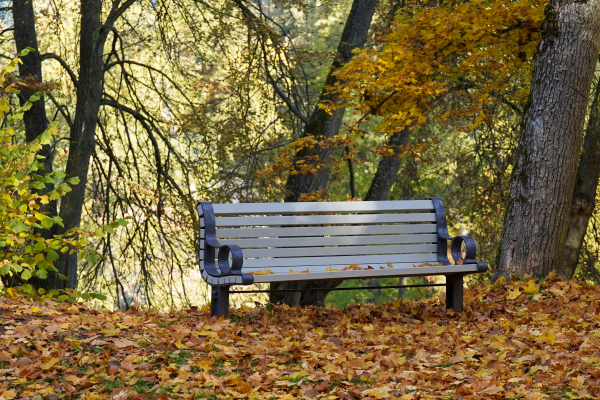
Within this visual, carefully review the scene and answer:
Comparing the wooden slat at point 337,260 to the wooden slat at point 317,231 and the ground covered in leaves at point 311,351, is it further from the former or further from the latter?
the ground covered in leaves at point 311,351

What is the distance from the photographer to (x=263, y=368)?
3568 millimetres

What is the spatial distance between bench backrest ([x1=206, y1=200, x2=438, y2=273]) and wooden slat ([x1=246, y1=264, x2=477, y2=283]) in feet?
1.05

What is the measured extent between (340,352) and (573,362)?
4.06 feet

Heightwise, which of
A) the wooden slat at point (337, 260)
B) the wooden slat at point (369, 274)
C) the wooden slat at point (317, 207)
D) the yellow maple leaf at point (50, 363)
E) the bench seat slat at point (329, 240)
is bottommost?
the yellow maple leaf at point (50, 363)

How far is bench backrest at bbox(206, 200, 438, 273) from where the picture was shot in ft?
16.1

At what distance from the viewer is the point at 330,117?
27.7 ft

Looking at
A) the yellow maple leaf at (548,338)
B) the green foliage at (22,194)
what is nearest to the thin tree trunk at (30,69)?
the green foliage at (22,194)

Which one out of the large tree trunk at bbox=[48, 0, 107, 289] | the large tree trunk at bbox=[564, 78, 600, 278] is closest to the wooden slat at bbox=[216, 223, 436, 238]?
the large tree trunk at bbox=[564, 78, 600, 278]

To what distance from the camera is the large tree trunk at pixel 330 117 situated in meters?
8.38

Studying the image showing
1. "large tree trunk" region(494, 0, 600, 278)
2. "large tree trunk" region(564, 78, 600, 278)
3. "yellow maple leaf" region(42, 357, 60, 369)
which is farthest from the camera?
"large tree trunk" region(564, 78, 600, 278)

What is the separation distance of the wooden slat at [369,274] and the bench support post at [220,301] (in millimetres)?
344

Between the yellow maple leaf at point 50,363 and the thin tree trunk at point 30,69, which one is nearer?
the yellow maple leaf at point 50,363

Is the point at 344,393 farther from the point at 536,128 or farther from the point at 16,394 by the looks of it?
the point at 536,128

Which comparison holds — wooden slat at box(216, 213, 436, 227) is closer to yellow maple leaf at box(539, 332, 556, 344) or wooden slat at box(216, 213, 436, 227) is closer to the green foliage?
the green foliage
